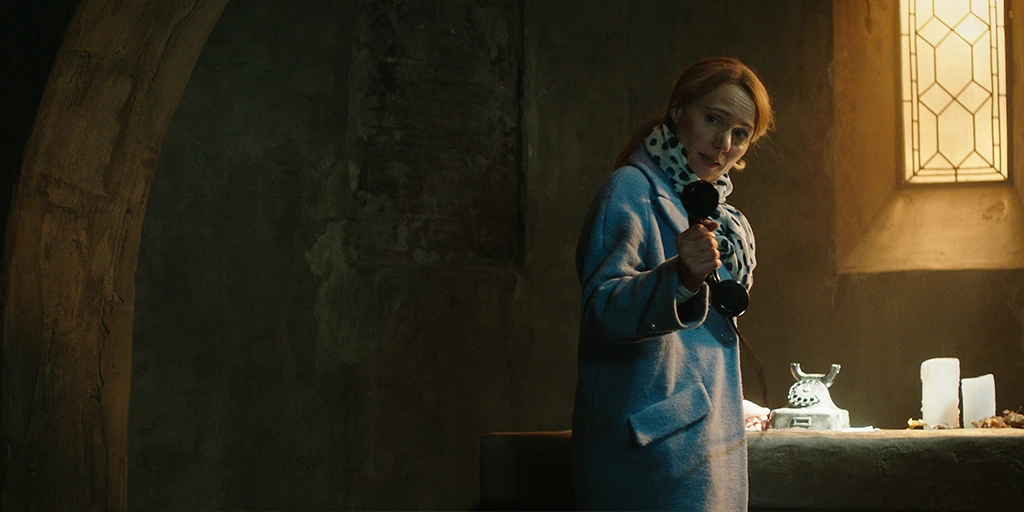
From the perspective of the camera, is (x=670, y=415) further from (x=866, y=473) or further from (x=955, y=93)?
(x=955, y=93)

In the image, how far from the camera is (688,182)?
6.56 ft

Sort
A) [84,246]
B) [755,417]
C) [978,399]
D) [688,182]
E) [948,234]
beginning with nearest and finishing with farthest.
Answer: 1. [688,182]
2. [84,246]
3. [755,417]
4. [978,399]
5. [948,234]

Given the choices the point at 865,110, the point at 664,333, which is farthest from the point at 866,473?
the point at 865,110

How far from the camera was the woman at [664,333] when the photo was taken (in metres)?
1.74

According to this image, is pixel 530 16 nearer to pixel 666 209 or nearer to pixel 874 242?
pixel 874 242

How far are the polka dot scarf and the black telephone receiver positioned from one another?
0.26 metres

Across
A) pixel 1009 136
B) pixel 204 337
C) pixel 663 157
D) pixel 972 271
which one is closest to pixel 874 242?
pixel 972 271

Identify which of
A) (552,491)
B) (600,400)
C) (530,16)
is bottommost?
(552,491)

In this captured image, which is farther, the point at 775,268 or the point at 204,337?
the point at 775,268

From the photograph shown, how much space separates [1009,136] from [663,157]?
182 inches

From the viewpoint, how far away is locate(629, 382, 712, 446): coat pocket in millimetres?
1789

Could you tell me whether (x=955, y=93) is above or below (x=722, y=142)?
above

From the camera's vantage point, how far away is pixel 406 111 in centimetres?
558

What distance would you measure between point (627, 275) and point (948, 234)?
15.1 ft
